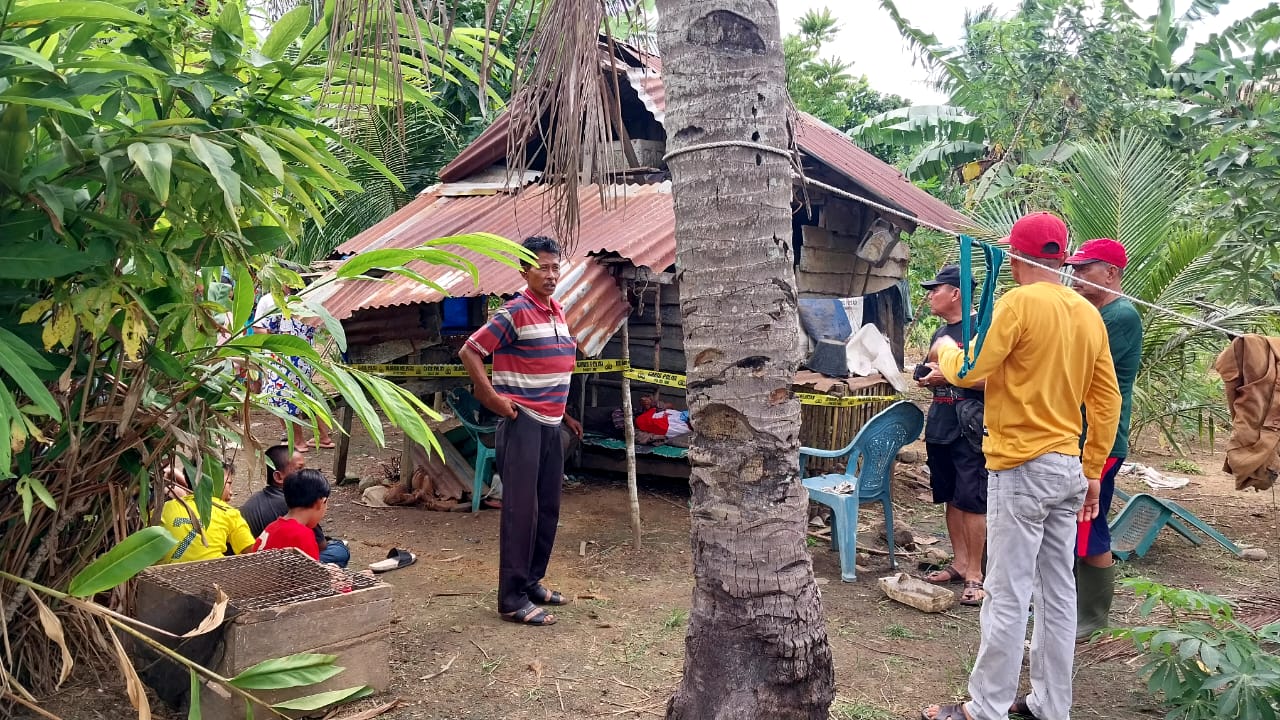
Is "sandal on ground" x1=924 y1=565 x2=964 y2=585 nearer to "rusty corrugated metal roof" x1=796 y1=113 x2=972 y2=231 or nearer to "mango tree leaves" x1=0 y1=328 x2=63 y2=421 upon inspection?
"rusty corrugated metal roof" x1=796 y1=113 x2=972 y2=231

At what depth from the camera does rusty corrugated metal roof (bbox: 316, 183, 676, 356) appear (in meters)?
6.52

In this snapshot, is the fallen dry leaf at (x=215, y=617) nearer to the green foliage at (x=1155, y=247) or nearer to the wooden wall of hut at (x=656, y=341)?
the wooden wall of hut at (x=656, y=341)

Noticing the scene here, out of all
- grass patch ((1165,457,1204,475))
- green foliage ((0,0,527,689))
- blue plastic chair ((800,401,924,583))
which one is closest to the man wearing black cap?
blue plastic chair ((800,401,924,583))

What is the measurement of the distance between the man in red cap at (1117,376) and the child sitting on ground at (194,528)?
4.23m

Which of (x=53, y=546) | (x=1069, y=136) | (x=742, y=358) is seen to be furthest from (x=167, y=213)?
(x=1069, y=136)

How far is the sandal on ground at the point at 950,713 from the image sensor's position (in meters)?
3.67

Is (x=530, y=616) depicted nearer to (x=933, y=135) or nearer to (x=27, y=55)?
(x=27, y=55)

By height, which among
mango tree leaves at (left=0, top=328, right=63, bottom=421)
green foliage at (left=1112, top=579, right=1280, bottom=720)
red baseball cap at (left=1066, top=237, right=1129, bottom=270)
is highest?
red baseball cap at (left=1066, top=237, right=1129, bottom=270)

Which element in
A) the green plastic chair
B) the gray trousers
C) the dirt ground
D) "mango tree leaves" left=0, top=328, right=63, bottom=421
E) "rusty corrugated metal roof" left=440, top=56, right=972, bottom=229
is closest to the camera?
"mango tree leaves" left=0, top=328, right=63, bottom=421

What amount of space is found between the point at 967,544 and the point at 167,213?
469cm

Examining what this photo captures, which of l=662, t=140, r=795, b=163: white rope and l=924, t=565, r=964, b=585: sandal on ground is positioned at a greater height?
l=662, t=140, r=795, b=163: white rope

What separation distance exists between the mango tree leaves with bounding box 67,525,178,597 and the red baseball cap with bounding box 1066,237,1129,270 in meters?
4.14

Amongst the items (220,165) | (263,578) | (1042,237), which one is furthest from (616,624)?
(220,165)

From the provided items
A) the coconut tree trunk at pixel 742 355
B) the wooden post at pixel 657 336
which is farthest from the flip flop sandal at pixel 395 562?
the coconut tree trunk at pixel 742 355
